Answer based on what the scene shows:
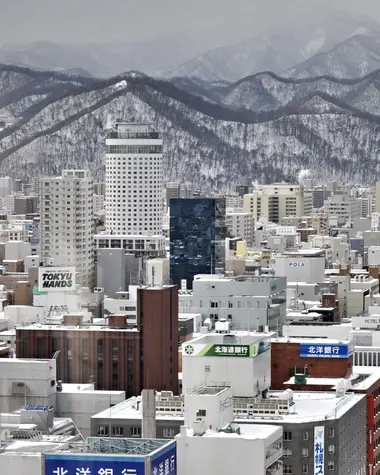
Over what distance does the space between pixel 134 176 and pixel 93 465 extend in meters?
36.3

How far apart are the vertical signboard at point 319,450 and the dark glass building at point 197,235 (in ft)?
62.4

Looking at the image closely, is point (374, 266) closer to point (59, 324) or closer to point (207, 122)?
point (59, 324)

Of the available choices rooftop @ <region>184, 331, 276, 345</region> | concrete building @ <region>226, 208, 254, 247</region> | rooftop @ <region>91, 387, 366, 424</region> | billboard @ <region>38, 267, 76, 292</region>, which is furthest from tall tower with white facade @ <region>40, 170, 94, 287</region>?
rooftop @ <region>91, 387, 366, 424</region>

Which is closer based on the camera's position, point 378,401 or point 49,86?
point 378,401

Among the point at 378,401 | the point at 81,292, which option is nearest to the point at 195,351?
the point at 378,401

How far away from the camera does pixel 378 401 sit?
738 inches

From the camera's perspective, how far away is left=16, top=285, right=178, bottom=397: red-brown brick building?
20.5 m

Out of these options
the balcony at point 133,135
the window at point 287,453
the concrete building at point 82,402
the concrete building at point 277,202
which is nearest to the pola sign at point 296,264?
the balcony at point 133,135

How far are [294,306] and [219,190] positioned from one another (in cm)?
2689

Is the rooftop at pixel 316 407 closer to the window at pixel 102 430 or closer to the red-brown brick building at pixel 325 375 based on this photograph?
the red-brown brick building at pixel 325 375

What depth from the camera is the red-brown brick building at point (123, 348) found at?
2055 cm

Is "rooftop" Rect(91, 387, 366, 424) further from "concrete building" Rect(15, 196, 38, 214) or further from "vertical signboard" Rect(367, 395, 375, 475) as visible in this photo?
"concrete building" Rect(15, 196, 38, 214)

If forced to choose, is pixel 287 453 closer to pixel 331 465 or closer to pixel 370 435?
pixel 331 465

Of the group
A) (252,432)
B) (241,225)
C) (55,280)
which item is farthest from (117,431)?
(241,225)
